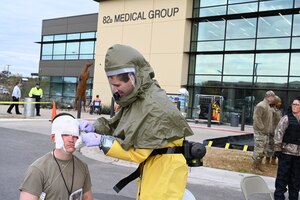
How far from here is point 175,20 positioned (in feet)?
83.5

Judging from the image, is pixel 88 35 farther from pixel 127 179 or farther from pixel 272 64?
pixel 127 179

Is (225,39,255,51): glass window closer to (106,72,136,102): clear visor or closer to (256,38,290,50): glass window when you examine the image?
(256,38,290,50): glass window

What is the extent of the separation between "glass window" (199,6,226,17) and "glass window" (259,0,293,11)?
2.54 m

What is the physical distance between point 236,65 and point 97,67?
12.0m

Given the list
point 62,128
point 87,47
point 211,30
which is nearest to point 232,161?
point 62,128

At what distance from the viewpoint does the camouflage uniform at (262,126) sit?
8.08m

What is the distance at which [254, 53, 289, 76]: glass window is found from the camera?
21734 mm

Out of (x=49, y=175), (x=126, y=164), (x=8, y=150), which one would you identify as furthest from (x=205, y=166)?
(x=49, y=175)

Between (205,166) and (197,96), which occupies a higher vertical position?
(197,96)

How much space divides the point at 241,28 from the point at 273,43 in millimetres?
2418

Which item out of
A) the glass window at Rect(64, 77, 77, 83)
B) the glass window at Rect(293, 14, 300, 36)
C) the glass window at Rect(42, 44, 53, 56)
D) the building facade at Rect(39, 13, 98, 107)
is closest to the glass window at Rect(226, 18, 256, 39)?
the glass window at Rect(293, 14, 300, 36)

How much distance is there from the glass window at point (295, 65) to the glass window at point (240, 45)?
262 cm

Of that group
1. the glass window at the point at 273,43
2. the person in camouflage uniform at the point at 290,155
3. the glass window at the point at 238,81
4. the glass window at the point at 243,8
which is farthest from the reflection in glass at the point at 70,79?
the person in camouflage uniform at the point at 290,155

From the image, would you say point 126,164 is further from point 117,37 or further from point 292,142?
point 117,37
